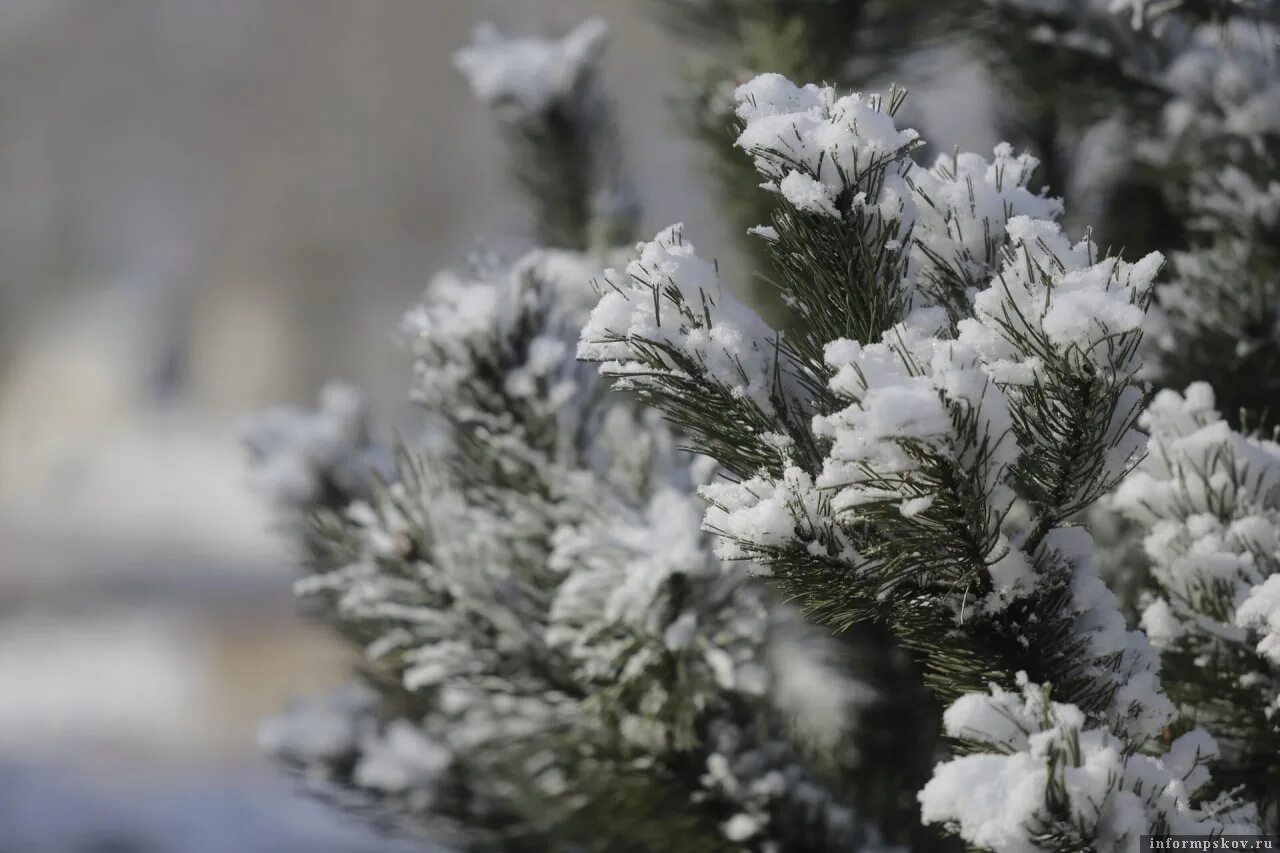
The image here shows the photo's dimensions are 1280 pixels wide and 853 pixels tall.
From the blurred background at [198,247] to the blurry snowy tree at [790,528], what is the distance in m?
5.20

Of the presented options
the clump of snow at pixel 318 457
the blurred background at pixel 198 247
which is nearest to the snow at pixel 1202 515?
the clump of snow at pixel 318 457

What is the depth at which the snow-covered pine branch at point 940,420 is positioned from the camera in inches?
14.7

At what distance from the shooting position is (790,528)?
1.38ft

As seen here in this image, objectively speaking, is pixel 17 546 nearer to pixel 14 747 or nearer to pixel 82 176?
pixel 14 747

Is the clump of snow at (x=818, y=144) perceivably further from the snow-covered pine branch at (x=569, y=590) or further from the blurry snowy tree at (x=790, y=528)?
the snow-covered pine branch at (x=569, y=590)

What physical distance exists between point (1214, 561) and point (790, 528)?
0.27 metres

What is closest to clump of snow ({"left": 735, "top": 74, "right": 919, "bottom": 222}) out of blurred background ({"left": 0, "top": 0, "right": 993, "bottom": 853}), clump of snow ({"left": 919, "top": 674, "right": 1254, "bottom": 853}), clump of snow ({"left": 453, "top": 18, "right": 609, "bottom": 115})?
clump of snow ({"left": 919, "top": 674, "right": 1254, "bottom": 853})

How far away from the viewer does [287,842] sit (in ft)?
11.7

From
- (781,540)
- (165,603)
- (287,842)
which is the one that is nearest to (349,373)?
(165,603)

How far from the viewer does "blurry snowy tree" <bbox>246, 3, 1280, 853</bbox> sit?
39 centimetres

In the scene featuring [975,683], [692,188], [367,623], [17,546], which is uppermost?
[17,546]

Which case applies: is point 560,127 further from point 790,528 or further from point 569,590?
point 790,528

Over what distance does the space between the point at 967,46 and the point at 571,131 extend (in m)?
0.34

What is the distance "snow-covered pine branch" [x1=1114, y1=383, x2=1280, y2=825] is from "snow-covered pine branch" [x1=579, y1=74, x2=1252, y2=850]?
123 mm
